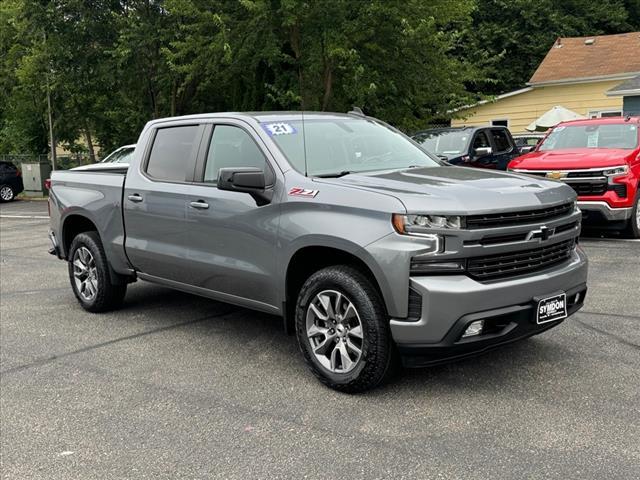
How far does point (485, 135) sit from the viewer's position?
12969 millimetres

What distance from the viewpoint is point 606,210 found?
921 cm

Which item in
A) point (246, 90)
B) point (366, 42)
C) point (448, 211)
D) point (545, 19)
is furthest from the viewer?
point (545, 19)

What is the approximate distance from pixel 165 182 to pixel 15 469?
2.68 metres

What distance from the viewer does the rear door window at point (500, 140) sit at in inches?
528

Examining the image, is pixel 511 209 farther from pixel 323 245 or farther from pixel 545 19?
pixel 545 19

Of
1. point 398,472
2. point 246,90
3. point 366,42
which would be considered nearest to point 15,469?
point 398,472

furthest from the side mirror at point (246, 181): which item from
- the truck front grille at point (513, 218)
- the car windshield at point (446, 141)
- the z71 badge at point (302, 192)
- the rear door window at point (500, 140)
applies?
the rear door window at point (500, 140)

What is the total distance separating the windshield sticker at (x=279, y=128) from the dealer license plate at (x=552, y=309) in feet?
7.14

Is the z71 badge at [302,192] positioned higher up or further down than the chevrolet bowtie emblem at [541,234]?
higher up

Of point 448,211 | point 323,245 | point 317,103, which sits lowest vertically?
point 323,245

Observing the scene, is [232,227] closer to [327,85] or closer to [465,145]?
[465,145]

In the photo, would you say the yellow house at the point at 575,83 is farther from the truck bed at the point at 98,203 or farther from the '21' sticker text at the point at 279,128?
the '21' sticker text at the point at 279,128

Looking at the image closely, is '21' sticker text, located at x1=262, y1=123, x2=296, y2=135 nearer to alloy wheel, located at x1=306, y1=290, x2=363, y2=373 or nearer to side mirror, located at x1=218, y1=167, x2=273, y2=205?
side mirror, located at x1=218, y1=167, x2=273, y2=205

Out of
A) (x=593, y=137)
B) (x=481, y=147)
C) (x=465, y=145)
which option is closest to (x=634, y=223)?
(x=593, y=137)
